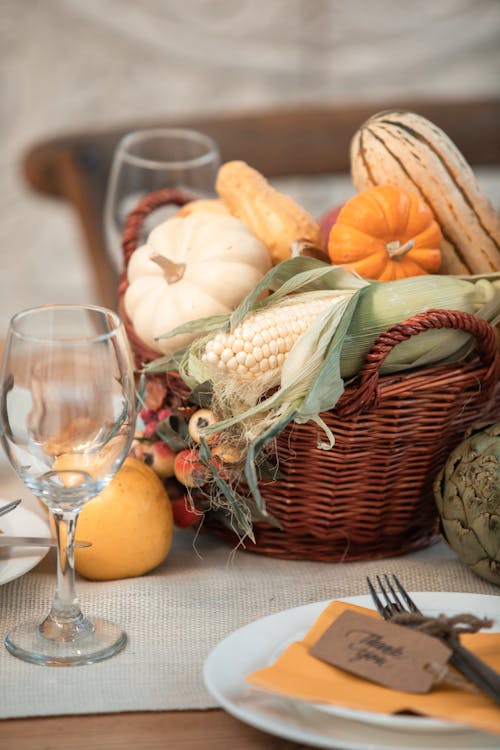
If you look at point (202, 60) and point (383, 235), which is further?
point (202, 60)

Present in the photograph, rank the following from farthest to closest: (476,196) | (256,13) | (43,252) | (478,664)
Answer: (43,252) → (256,13) → (476,196) → (478,664)

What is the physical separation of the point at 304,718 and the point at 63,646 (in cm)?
20

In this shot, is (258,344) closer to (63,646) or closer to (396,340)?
(396,340)

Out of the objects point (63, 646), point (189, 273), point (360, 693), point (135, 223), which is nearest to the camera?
point (360, 693)

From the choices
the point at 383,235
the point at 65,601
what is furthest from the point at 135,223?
the point at 65,601

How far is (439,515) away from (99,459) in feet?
1.08

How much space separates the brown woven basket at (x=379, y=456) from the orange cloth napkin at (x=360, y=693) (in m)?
0.23

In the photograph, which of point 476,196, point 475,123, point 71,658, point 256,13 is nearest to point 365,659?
point 71,658

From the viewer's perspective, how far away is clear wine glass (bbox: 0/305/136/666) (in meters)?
0.65

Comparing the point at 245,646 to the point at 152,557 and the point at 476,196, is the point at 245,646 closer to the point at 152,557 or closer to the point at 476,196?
the point at 152,557

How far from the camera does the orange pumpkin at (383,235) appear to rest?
98 cm

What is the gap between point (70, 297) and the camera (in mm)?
3400

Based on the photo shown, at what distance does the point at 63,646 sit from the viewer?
2.38ft

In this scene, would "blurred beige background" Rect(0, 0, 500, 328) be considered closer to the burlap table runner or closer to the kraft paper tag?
the burlap table runner
